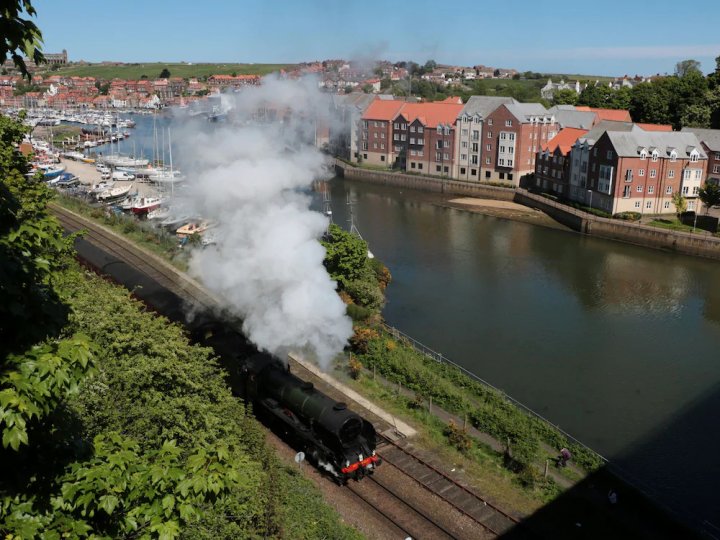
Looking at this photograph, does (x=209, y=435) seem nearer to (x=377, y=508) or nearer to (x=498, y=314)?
(x=377, y=508)

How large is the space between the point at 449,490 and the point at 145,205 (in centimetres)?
4047

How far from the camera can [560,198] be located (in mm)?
54406

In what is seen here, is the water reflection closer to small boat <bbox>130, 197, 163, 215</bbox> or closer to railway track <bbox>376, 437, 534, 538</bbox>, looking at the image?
railway track <bbox>376, 437, 534, 538</bbox>

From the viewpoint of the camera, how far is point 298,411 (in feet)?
50.9

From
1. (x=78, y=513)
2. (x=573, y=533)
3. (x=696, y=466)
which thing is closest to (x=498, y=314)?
(x=696, y=466)

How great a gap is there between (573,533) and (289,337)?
8661 millimetres

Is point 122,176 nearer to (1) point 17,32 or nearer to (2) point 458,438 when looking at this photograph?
(2) point 458,438

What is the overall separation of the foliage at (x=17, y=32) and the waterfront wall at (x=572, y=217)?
4299cm

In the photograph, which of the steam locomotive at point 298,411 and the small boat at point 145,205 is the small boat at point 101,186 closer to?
the small boat at point 145,205

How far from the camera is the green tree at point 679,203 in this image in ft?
151

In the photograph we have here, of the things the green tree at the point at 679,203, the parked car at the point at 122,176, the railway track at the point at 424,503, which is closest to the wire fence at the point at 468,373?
the railway track at the point at 424,503

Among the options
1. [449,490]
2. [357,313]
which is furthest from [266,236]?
[449,490]

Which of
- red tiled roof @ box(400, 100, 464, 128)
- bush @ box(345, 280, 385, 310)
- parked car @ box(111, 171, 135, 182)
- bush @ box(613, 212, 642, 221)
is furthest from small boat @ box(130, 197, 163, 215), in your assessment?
bush @ box(613, 212, 642, 221)

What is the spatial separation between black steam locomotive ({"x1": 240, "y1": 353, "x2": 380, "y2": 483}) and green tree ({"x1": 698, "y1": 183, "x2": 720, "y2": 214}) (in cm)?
3922
